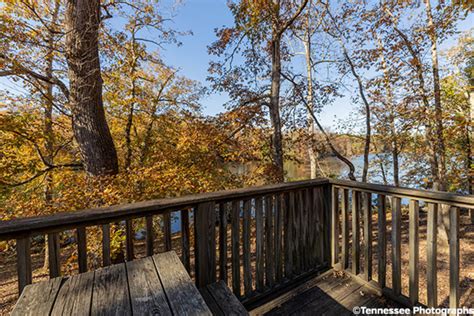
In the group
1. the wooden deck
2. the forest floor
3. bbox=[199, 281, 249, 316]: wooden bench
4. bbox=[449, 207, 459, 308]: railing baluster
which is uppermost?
bbox=[449, 207, 459, 308]: railing baluster

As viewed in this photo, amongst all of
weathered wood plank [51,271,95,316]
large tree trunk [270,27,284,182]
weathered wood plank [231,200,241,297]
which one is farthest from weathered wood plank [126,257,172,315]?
large tree trunk [270,27,284,182]

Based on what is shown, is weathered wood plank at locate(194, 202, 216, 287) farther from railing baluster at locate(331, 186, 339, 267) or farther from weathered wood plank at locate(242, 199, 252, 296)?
railing baluster at locate(331, 186, 339, 267)

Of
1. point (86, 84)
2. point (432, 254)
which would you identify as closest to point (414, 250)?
point (432, 254)

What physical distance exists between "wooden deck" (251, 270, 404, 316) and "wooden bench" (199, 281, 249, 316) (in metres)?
0.44

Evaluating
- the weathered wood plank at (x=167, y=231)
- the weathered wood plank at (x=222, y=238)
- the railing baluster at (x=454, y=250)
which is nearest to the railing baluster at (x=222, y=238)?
the weathered wood plank at (x=222, y=238)

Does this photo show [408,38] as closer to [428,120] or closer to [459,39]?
[459,39]

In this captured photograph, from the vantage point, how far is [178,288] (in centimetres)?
Answer: 98

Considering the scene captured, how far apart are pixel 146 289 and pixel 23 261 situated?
0.80 metres

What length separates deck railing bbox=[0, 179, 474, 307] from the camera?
4.31ft

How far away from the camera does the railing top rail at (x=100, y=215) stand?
1.15 m

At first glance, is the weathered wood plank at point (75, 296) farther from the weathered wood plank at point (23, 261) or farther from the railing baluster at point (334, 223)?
the railing baluster at point (334, 223)

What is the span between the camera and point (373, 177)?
399 inches

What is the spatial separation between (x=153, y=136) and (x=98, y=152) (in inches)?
113

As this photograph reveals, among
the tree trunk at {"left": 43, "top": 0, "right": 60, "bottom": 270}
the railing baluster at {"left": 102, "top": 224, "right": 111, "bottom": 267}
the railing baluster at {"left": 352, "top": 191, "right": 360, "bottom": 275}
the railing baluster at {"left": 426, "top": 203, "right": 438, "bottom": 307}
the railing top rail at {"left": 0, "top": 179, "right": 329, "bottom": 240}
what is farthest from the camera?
the tree trunk at {"left": 43, "top": 0, "right": 60, "bottom": 270}
